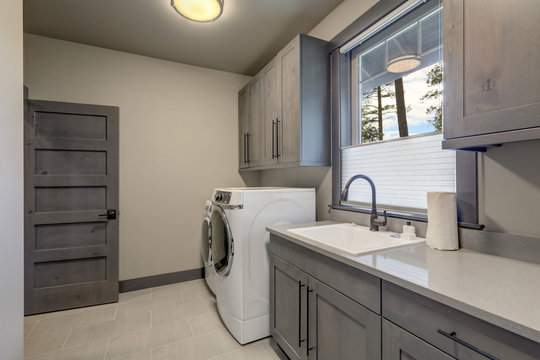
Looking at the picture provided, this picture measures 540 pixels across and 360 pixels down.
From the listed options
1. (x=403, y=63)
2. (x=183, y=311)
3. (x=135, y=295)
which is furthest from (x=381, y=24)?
(x=135, y=295)

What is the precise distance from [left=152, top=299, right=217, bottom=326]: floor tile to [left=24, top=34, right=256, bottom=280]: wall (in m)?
0.65

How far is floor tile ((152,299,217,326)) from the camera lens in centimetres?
221

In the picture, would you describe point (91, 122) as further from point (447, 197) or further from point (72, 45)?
point (447, 197)

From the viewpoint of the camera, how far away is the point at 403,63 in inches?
66.4

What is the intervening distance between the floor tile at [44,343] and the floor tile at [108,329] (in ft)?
0.18

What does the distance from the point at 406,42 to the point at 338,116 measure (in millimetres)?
676

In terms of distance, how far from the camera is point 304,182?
2543 millimetres

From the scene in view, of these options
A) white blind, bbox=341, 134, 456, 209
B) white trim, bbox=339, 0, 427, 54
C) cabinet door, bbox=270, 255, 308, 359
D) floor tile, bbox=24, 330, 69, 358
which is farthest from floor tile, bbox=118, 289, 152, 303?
white trim, bbox=339, 0, 427, 54

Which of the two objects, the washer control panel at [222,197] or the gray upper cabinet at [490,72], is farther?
the washer control panel at [222,197]

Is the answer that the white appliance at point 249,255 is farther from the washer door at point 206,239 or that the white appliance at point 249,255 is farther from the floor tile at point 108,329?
the floor tile at point 108,329

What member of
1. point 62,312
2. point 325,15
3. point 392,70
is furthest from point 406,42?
point 62,312

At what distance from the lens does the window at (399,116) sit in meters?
1.48

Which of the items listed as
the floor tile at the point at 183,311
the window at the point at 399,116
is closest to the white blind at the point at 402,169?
the window at the point at 399,116

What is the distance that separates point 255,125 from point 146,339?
7.46 ft
